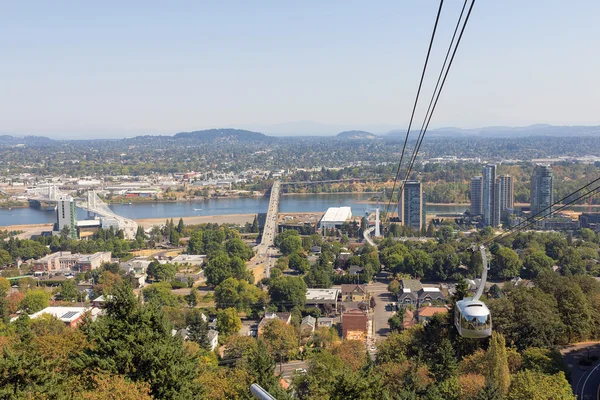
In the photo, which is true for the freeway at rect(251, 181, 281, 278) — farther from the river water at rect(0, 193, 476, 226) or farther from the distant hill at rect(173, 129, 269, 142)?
the distant hill at rect(173, 129, 269, 142)

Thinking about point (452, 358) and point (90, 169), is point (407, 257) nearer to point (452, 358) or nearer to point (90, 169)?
point (452, 358)

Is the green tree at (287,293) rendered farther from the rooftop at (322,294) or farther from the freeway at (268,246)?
the freeway at (268,246)

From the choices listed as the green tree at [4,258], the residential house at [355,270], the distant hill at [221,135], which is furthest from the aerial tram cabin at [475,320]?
the distant hill at [221,135]

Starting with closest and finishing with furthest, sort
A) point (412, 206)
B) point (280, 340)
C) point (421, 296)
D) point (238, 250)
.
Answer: point (280, 340)
point (421, 296)
point (238, 250)
point (412, 206)

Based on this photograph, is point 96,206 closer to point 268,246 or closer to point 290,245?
point 268,246

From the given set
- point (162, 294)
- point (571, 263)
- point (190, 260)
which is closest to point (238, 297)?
point (162, 294)

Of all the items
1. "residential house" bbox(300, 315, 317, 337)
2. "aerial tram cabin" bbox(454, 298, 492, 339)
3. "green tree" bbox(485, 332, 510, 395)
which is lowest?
"residential house" bbox(300, 315, 317, 337)

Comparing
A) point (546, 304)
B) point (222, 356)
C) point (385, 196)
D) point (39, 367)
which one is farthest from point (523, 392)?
point (385, 196)

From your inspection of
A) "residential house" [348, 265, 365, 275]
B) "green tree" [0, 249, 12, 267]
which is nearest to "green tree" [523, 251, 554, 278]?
"residential house" [348, 265, 365, 275]
